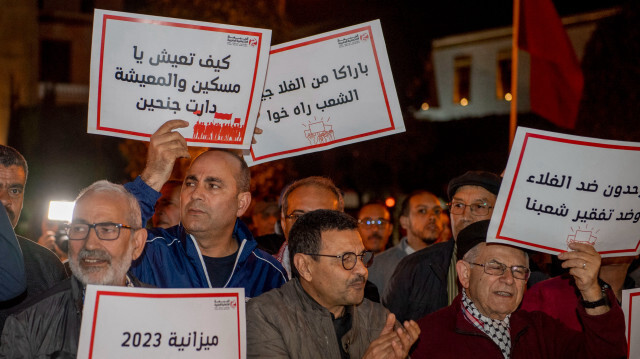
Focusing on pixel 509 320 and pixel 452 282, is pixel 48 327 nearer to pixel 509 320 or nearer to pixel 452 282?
pixel 509 320

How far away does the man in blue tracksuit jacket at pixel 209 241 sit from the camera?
4.44 meters

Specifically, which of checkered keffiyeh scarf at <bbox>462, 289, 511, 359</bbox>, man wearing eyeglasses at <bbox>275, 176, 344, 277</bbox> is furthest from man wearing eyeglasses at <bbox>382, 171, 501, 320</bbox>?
checkered keffiyeh scarf at <bbox>462, 289, 511, 359</bbox>

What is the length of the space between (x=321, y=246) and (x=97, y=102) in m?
1.51

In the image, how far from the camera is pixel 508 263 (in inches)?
169

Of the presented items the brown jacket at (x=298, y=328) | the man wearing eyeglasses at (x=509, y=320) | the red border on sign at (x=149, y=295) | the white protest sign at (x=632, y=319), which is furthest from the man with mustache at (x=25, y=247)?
the white protest sign at (x=632, y=319)

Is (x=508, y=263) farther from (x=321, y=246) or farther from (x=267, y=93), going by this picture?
(x=267, y=93)

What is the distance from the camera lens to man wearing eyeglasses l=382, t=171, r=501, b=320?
5.59 m

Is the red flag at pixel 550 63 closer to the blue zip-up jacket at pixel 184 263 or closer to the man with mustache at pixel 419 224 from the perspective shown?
the man with mustache at pixel 419 224

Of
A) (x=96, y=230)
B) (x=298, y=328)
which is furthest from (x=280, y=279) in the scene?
(x=96, y=230)

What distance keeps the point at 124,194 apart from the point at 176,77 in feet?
2.99

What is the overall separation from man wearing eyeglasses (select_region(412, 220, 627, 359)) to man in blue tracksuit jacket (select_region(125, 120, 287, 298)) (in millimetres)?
1117

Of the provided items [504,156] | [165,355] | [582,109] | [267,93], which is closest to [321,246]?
[165,355]

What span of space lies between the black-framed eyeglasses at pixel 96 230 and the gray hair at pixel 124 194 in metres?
0.11

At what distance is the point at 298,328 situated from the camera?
3889 millimetres
